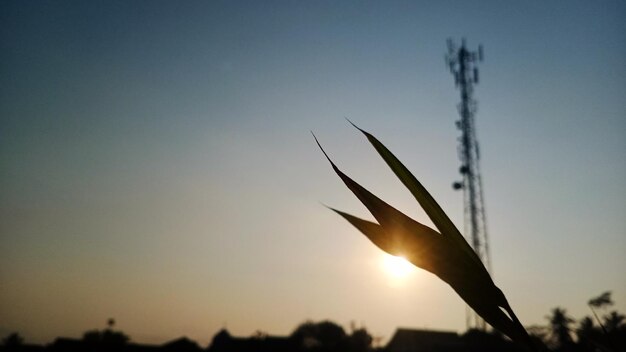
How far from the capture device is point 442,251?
54cm

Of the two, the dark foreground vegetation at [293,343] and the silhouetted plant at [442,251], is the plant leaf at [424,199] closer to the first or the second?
the silhouetted plant at [442,251]

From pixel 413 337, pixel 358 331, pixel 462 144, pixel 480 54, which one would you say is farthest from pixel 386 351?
pixel 480 54

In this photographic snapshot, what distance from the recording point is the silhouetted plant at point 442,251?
1.73ft

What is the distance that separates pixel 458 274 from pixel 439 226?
0.07 meters

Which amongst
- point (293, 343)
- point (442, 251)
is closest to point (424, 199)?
point (442, 251)

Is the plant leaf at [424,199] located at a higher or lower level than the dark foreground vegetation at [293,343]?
higher

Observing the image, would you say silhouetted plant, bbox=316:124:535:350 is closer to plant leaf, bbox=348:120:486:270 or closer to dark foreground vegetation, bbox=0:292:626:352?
plant leaf, bbox=348:120:486:270

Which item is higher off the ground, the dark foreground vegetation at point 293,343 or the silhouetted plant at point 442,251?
the silhouetted plant at point 442,251

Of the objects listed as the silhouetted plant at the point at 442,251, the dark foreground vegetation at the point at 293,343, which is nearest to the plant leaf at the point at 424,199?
the silhouetted plant at the point at 442,251

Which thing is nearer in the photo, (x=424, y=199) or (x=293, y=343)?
(x=424, y=199)

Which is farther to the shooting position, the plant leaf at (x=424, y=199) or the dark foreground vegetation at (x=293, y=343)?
the dark foreground vegetation at (x=293, y=343)

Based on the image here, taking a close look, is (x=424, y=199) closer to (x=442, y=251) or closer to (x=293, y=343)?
(x=442, y=251)

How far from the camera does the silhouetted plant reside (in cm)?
53

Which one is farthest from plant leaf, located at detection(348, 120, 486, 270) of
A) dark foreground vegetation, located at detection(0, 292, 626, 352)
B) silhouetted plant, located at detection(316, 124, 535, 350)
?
dark foreground vegetation, located at detection(0, 292, 626, 352)
